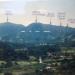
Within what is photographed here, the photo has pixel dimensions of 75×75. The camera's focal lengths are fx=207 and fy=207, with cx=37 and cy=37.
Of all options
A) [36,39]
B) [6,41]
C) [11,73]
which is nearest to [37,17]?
[36,39]

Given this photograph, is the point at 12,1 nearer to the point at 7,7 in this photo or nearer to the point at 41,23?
the point at 7,7

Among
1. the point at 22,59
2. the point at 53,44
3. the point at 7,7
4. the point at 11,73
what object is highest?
the point at 7,7

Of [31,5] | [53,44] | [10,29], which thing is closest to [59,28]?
[53,44]

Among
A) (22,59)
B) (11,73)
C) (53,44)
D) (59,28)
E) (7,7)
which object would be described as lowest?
(11,73)

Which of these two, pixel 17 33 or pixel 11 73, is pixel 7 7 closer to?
pixel 17 33

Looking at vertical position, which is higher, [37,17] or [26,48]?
[37,17]

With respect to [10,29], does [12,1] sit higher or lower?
higher
